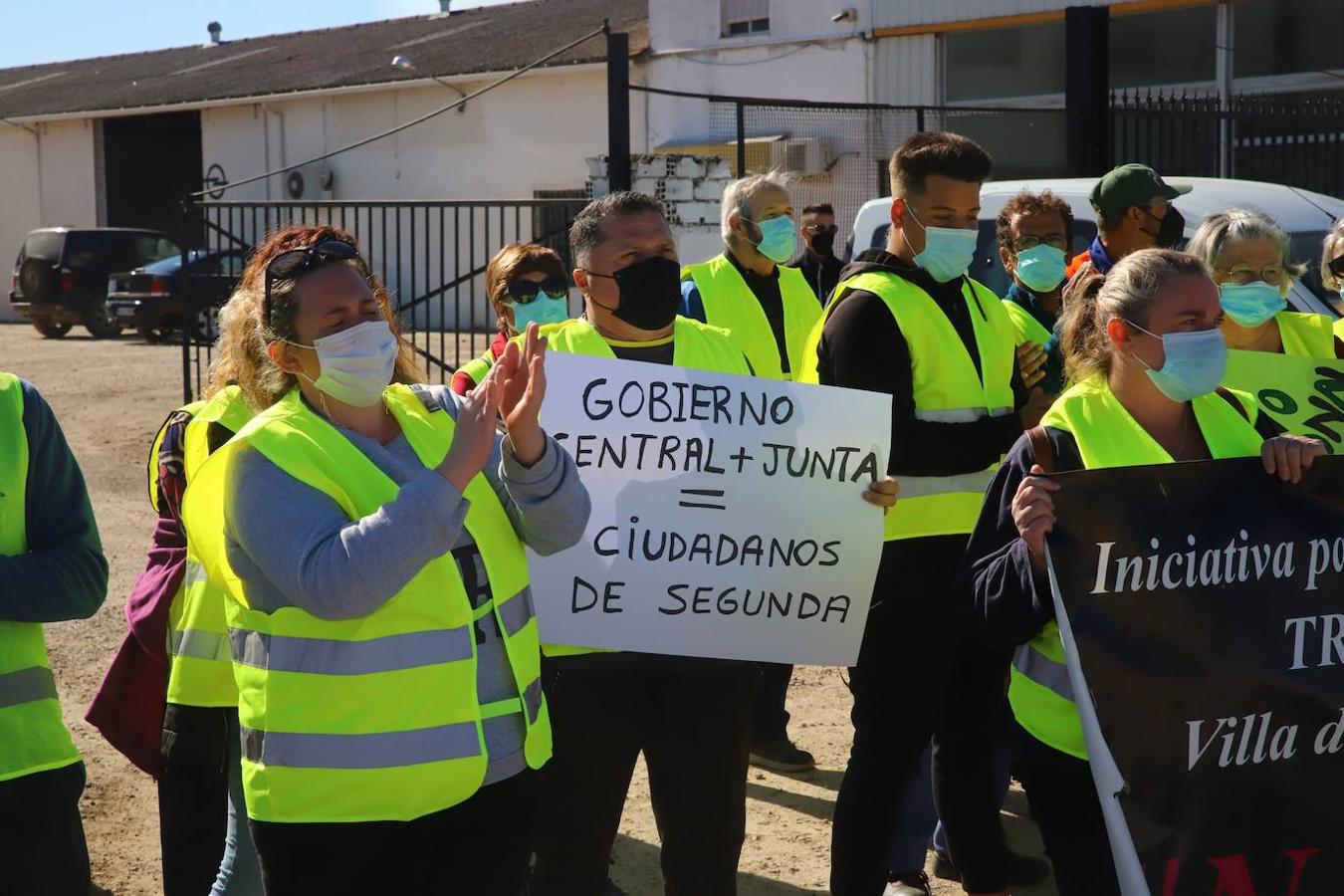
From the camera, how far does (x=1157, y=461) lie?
3379 millimetres

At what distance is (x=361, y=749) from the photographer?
2.85 metres

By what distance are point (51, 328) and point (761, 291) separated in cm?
2446

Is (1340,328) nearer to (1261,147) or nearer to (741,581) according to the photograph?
(741,581)

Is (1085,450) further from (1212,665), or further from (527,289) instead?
(527,289)

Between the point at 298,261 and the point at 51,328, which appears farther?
the point at 51,328

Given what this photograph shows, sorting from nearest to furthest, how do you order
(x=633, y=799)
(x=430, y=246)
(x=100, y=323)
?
(x=633, y=799) < (x=430, y=246) < (x=100, y=323)

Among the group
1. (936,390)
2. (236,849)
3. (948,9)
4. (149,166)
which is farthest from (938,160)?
(149,166)

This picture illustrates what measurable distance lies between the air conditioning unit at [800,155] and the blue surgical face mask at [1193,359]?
15857 millimetres

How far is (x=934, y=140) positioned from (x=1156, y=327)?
1.23 meters

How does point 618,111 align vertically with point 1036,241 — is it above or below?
above

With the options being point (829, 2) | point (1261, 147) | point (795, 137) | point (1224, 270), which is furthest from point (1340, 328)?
point (829, 2)

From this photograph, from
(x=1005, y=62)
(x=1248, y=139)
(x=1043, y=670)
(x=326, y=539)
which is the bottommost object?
(x=1043, y=670)

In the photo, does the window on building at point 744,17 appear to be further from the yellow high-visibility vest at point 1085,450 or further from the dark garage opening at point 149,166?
the yellow high-visibility vest at point 1085,450

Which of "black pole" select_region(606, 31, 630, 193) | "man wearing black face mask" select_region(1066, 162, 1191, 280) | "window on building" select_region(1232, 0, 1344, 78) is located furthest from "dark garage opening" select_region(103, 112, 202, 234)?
"man wearing black face mask" select_region(1066, 162, 1191, 280)
